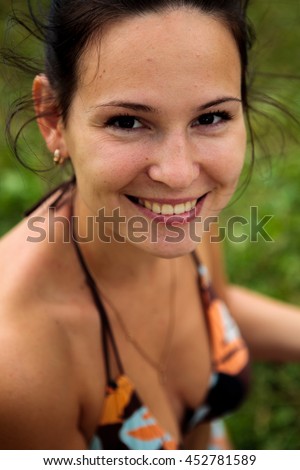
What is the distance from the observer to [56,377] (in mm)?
1651

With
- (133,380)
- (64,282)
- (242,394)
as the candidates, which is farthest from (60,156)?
(242,394)

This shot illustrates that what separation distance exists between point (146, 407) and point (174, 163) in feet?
2.47

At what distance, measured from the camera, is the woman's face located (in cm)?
142

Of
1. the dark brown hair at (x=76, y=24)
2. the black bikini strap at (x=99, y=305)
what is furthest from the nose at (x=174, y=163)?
the black bikini strap at (x=99, y=305)

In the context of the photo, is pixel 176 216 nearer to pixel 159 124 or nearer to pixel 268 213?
pixel 159 124

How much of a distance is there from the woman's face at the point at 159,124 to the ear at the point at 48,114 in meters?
0.04

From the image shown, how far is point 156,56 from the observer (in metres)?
1.40

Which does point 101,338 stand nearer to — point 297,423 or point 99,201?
point 99,201

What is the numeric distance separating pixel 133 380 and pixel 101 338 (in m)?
0.17

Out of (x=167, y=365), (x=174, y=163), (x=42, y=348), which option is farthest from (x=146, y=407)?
(x=174, y=163)

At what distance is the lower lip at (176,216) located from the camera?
160 cm

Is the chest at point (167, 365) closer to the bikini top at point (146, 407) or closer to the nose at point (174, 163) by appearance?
the bikini top at point (146, 407)

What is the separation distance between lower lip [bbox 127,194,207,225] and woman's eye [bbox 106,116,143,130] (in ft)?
0.67

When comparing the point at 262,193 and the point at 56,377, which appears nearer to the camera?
the point at 56,377
